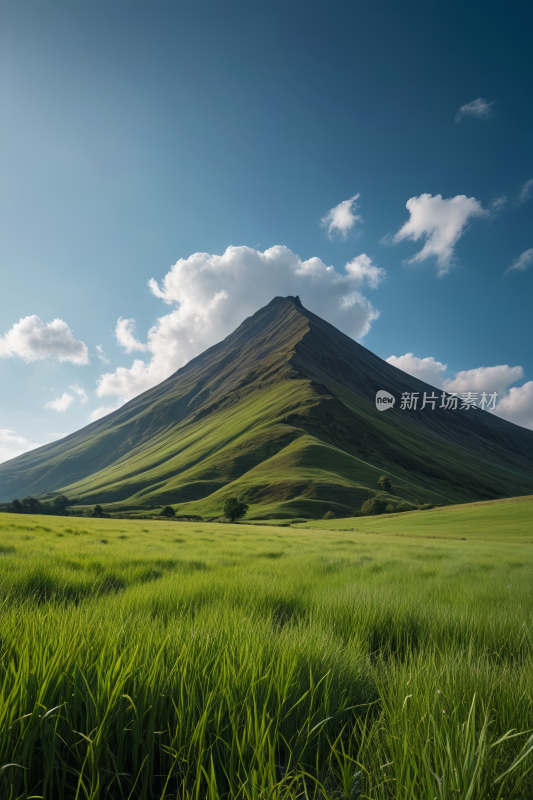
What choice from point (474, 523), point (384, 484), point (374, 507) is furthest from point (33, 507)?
point (474, 523)

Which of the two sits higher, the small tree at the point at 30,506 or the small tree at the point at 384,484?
the small tree at the point at 384,484

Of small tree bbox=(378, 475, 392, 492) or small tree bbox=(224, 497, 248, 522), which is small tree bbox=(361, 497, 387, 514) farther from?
small tree bbox=(224, 497, 248, 522)

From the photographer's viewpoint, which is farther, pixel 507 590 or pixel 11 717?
pixel 507 590

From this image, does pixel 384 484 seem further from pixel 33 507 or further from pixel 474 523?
pixel 33 507

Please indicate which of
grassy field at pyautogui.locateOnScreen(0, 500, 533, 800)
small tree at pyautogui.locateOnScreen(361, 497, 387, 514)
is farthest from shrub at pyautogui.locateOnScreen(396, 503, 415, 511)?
grassy field at pyautogui.locateOnScreen(0, 500, 533, 800)

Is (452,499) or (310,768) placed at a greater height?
(310,768)

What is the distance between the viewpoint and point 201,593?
445 centimetres

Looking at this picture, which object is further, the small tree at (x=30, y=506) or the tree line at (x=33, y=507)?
the small tree at (x=30, y=506)

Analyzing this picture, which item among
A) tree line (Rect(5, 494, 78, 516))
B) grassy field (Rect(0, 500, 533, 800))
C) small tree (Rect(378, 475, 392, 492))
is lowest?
tree line (Rect(5, 494, 78, 516))

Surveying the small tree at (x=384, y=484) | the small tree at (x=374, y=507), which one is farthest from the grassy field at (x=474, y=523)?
the small tree at (x=384, y=484)

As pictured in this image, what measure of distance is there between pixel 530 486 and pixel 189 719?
230 m

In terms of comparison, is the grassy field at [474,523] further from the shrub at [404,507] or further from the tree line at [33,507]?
the tree line at [33,507]

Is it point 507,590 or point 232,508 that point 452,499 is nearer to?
point 232,508

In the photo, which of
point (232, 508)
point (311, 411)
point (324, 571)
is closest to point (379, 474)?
point (311, 411)
